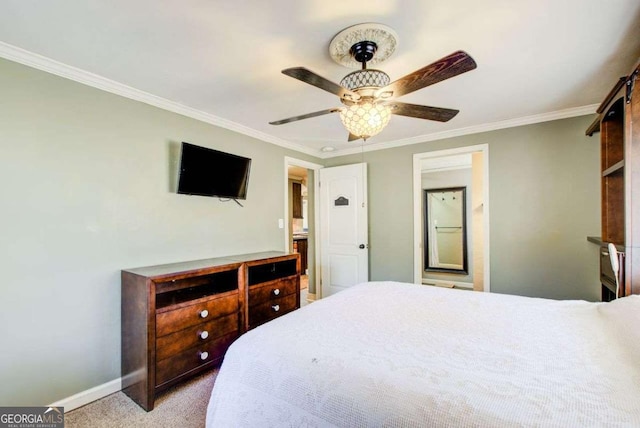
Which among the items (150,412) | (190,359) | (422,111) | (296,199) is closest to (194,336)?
(190,359)

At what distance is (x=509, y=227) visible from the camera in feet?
10.6

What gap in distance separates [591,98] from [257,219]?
349 centimetres

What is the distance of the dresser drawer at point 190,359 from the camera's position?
2086mm

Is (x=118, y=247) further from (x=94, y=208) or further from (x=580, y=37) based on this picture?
(x=580, y=37)

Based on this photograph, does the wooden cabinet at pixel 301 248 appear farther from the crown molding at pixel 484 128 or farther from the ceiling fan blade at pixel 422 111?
the ceiling fan blade at pixel 422 111

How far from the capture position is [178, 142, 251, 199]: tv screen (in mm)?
2605

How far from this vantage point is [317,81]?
152 cm

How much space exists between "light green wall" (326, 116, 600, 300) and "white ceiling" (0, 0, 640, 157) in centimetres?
44

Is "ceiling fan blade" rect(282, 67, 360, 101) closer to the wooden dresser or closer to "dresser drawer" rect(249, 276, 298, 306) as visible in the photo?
the wooden dresser

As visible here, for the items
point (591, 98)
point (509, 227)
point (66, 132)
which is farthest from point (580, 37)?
point (66, 132)

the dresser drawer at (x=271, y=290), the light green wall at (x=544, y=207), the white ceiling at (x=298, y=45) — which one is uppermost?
the white ceiling at (x=298, y=45)

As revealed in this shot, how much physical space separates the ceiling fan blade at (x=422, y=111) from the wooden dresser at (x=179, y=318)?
A: 1.81 meters

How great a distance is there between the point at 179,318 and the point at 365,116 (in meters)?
1.93

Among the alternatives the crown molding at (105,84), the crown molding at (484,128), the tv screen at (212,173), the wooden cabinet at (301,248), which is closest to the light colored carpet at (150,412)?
the tv screen at (212,173)
